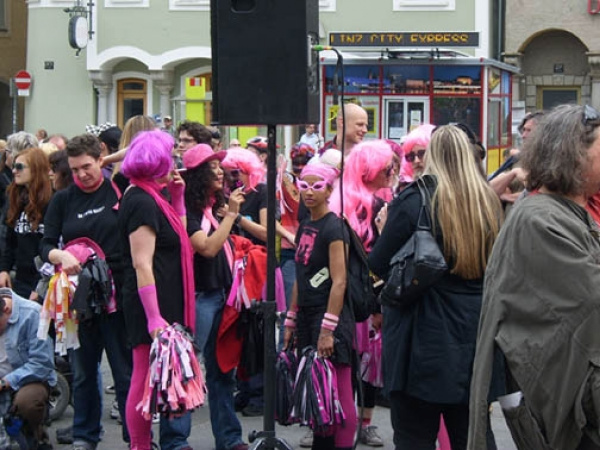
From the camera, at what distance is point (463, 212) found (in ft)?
13.8

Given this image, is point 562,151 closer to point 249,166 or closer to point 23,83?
point 249,166

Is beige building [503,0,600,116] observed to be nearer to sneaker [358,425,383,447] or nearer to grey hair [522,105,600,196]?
sneaker [358,425,383,447]

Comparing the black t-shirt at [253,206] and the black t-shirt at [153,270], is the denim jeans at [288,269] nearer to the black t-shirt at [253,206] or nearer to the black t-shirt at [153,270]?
the black t-shirt at [253,206]

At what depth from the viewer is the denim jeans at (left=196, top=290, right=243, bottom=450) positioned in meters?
5.89

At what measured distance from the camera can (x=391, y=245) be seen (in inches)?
170

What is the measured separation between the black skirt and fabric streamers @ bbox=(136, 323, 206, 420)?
64 cm

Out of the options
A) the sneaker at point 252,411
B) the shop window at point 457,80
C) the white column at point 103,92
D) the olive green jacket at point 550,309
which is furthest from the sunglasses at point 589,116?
the white column at point 103,92

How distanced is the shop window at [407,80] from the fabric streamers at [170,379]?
14.7 metres

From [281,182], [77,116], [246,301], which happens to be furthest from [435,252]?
[77,116]

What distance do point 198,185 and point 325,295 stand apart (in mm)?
1045

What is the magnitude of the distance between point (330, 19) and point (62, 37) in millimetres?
6931

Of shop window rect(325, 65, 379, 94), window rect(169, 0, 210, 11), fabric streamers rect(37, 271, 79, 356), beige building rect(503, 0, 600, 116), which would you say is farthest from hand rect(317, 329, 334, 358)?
window rect(169, 0, 210, 11)

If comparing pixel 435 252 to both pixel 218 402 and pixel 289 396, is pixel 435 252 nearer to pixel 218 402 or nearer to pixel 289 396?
pixel 289 396

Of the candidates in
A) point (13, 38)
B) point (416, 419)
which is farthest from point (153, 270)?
point (13, 38)
